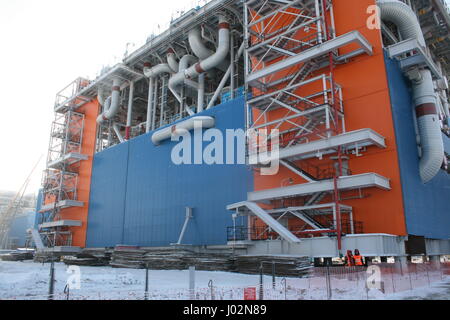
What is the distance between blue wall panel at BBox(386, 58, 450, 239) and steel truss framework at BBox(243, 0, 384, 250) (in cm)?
308

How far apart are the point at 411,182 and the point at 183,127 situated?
19.5 metres

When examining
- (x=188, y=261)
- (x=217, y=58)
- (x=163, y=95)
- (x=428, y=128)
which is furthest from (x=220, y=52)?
(x=188, y=261)

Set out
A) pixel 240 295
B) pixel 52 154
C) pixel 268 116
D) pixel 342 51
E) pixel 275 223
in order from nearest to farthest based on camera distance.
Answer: pixel 240 295 < pixel 275 223 < pixel 342 51 < pixel 268 116 < pixel 52 154

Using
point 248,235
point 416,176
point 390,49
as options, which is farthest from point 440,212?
point 248,235

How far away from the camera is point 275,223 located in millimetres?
23156

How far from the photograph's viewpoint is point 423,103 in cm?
2536

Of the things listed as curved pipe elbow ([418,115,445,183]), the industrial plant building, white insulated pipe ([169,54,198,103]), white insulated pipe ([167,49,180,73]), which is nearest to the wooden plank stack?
the industrial plant building

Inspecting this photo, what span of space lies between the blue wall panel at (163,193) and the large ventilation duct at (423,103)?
12.1m

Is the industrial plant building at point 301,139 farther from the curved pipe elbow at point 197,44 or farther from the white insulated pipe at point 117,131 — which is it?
the white insulated pipe at point 117,131

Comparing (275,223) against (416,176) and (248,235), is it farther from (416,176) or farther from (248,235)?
(416,176)

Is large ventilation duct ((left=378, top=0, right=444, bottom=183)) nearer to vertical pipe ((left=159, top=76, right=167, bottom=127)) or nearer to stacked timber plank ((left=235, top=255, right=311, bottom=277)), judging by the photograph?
stacked timber plank ((left=235, top=255, right=311, bottom=277))

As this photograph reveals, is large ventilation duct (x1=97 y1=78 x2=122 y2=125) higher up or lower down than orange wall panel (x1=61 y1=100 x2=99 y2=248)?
higher up

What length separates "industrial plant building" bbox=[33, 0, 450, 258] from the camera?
22000 millimetres
